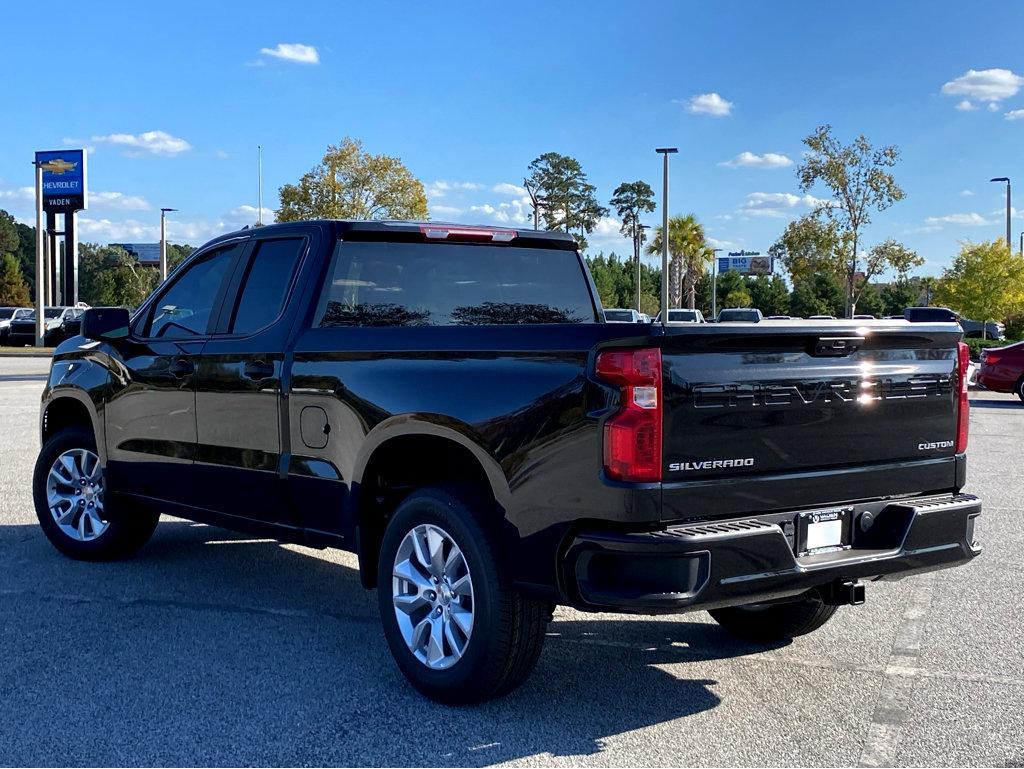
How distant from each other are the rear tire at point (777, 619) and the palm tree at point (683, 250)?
70.1 meters

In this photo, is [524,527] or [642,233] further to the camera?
[642,233]

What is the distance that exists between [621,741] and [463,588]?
2.67 feet

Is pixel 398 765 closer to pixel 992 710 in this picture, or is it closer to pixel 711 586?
pixel 711 586

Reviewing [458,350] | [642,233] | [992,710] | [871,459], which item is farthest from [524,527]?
[642,233]

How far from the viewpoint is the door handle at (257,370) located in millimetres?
5355

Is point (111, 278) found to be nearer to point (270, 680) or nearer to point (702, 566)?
point (270, 680)

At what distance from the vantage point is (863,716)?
4.33 m

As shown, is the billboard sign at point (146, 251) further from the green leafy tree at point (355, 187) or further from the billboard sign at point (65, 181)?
the green leafy tree at point (355, 187)

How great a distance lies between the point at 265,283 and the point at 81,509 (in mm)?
2347

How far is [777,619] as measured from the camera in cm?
531

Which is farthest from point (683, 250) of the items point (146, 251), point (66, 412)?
point (146, 251)

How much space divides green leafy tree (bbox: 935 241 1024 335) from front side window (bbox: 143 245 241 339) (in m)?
42.2

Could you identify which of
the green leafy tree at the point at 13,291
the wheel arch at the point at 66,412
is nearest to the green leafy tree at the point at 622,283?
the green leafy tree at the point at 13,291

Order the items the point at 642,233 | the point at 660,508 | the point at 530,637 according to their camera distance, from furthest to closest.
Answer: the point at 642,233 < the point at 530,637 < the point at 660,508
